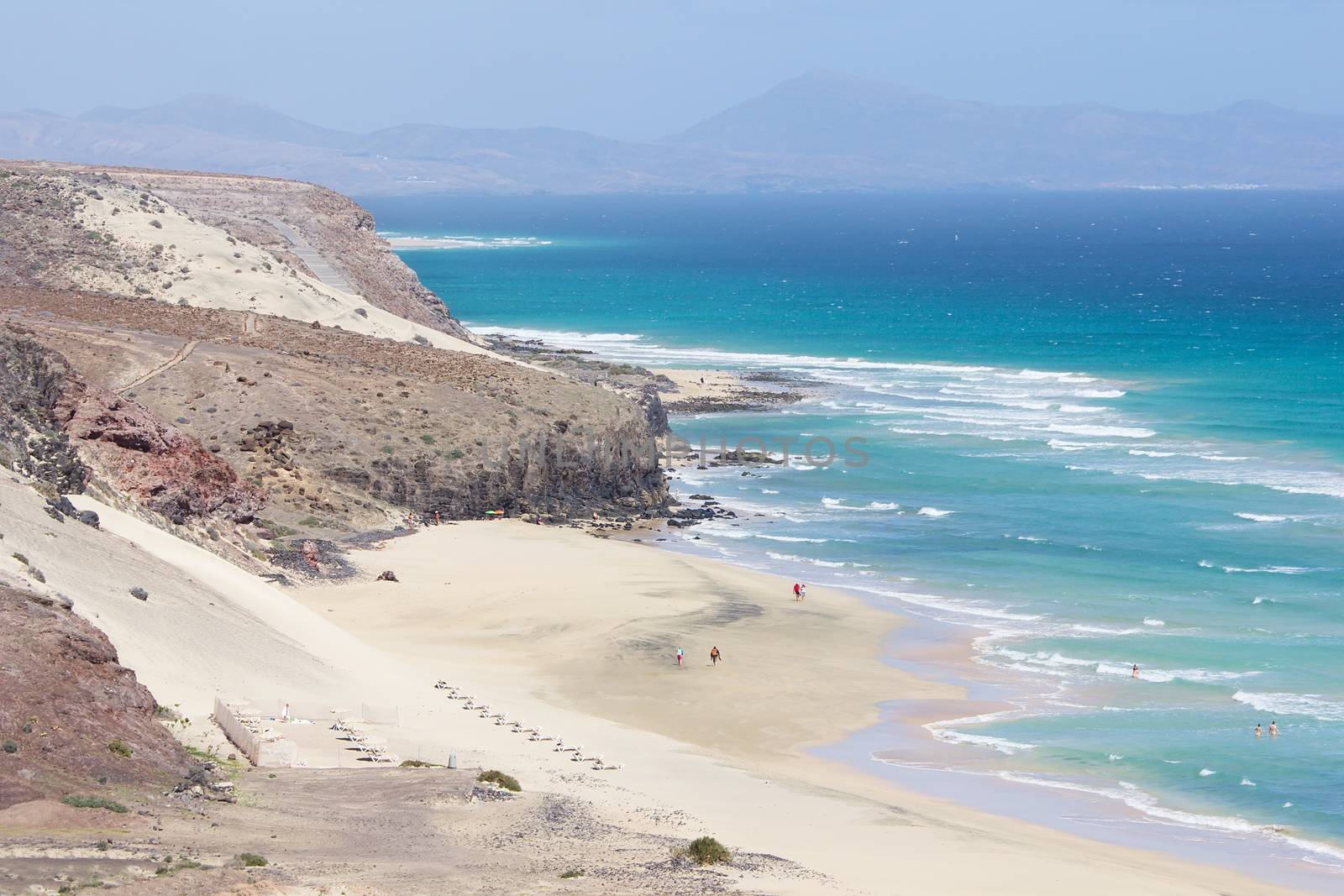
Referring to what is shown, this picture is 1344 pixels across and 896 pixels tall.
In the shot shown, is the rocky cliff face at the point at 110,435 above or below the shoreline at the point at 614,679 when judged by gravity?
above

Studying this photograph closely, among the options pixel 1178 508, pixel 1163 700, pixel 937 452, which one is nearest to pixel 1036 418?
pixel 937 452

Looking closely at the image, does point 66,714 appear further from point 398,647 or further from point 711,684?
point 711,684

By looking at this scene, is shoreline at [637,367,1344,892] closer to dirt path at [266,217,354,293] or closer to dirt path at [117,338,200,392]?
dirt path at [117,338,200,392]

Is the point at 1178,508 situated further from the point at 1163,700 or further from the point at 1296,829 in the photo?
the point at 1296,829

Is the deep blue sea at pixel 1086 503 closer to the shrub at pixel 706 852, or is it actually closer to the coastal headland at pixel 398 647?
the coastal headland at pixel 398 647

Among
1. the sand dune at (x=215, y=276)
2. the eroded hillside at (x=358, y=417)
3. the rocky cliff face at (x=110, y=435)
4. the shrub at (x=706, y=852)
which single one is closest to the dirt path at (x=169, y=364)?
the eroded hillside at (x=358, y=417)

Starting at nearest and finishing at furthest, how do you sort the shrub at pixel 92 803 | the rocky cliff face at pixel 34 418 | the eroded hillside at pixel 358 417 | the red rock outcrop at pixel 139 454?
1. the shrub at pixel 92 803
2. the rocky cliff face at pixel 34 418
3. the red rock outcrop at pixel 139 454
4. the eroded hillside at pixel 358 417
